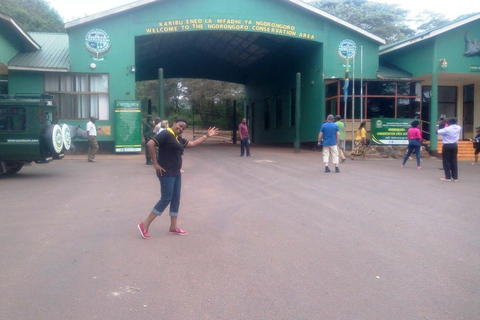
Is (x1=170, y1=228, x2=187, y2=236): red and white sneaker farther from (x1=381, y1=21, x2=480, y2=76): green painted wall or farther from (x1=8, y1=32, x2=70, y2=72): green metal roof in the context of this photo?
(x1=381, y1=21, x2=480, y2=76): green painted wall

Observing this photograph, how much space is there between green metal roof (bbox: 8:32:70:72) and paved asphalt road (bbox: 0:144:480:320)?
1064 cm

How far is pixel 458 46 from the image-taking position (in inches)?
855

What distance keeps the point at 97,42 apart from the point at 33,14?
1246 inches

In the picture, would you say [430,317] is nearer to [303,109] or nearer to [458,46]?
[458,46]

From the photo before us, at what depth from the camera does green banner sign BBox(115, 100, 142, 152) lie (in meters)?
21.3

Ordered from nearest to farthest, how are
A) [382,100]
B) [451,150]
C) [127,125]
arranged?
[451,150] < [127,125] < [382,100]

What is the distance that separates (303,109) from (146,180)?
15.2 meters

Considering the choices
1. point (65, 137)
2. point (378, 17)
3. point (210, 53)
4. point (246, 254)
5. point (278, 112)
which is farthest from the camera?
point (378, 17)

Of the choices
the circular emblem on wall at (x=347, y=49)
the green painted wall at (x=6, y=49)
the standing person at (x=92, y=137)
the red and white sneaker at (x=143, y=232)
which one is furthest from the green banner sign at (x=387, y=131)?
the red and white sneaker at (x=143, y=232)

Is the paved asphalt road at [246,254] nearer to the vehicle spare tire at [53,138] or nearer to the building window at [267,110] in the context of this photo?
the vehicle spare tire at [53,138]

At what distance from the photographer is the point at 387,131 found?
68.9ft

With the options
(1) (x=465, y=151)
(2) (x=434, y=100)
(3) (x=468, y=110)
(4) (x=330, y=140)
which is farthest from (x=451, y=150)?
(3) (x=468, y=110)

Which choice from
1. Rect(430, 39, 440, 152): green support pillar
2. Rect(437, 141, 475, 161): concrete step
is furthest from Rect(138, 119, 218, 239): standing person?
Rect(437, 141, 475, 161): concrete step

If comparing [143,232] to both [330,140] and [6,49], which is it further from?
[6,49]
